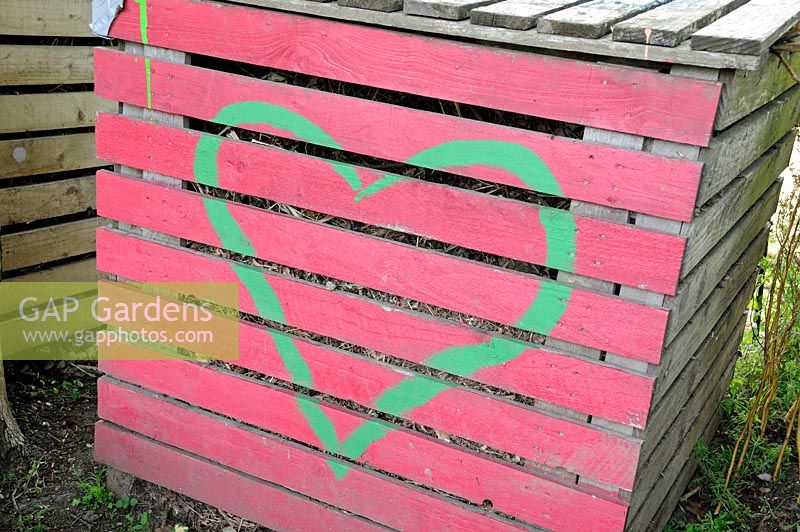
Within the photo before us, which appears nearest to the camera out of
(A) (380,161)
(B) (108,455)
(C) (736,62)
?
(C) (736,62)

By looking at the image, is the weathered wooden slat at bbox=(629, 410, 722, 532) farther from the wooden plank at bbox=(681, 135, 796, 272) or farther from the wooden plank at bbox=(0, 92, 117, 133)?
the wooden plank at bbox=(0, 92, 117, 133)

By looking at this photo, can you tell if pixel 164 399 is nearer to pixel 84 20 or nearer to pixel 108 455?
pixel 108 455

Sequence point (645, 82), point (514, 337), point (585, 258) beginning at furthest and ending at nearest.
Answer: point (514, 337) → point (585, 258) → point (645, 82)

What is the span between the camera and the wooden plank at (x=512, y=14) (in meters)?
2.38

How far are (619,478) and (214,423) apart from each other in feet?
5.21

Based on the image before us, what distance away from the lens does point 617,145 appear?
2.38 metres

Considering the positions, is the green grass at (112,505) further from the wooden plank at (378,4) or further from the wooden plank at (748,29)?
the wooden plank at (748,29)

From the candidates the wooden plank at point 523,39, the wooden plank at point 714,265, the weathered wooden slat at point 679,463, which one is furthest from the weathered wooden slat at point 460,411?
the wooden plank at point 523,39

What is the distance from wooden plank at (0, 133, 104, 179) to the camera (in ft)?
13.3

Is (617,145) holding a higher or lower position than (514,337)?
higher

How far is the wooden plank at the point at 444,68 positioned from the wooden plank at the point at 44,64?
3.84ft

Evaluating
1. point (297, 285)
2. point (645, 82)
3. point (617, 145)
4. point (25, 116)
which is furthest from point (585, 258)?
point (25, 116)

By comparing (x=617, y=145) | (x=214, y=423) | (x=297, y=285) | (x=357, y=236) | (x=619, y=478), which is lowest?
(x=214, y=423)

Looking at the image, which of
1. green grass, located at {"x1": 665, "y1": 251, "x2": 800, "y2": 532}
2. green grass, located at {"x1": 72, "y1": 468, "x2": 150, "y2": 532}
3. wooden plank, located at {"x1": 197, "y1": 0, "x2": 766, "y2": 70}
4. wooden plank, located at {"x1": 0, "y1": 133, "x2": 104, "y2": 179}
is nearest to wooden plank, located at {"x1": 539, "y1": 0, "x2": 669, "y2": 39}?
wooden plank, located at {"x1": 197, "y1": 0, "x2": 766, "y2": 70}
